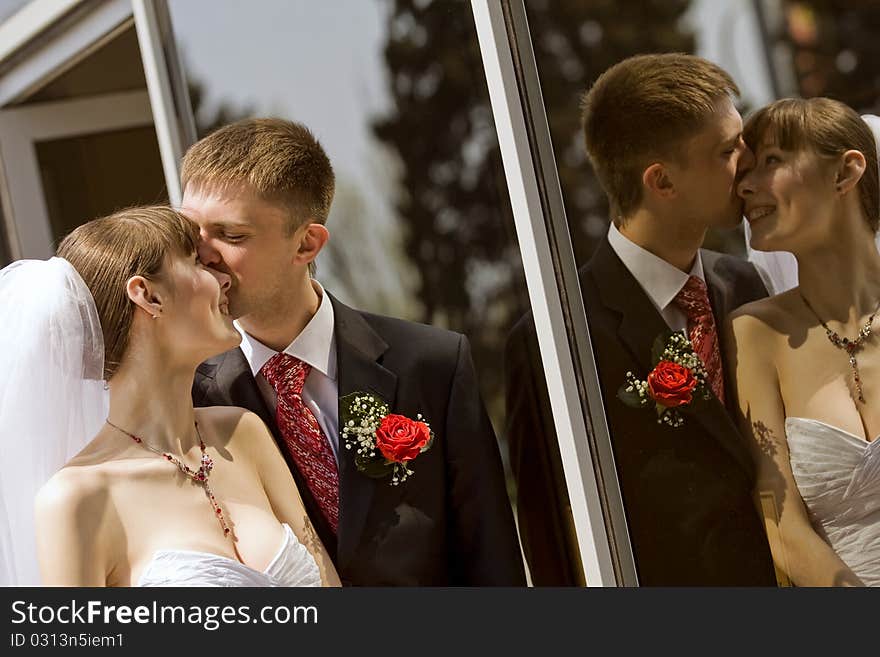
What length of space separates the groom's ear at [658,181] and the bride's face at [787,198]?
0.44 ft

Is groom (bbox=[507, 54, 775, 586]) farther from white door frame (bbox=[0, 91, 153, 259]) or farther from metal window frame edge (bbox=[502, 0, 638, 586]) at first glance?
white door frame (bbox=[0, 91, 153, 259])

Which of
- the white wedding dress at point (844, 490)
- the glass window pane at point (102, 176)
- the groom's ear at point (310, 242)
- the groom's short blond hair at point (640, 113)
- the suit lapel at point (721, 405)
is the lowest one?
the white wedding dress at point (844, 490)

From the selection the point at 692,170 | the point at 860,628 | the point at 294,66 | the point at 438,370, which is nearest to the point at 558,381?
the point at 438,370

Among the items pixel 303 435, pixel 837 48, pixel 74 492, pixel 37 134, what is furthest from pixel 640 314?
pixel 37 134

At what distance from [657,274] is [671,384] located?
211mm

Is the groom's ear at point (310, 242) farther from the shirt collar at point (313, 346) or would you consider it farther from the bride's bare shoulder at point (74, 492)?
the bride's bare shoulder at point (74, 492)

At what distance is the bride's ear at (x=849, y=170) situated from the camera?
6.70 ft

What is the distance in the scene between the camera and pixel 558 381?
2.27 m

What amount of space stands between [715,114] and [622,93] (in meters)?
0.18

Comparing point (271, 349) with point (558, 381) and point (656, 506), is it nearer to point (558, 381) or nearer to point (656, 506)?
point (558, 381)

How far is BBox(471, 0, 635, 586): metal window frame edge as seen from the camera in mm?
2248

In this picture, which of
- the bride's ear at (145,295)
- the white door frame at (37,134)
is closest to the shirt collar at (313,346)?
the bride's ear at (145,295)

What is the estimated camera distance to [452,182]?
232 cm

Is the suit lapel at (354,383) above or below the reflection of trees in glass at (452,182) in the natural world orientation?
below
